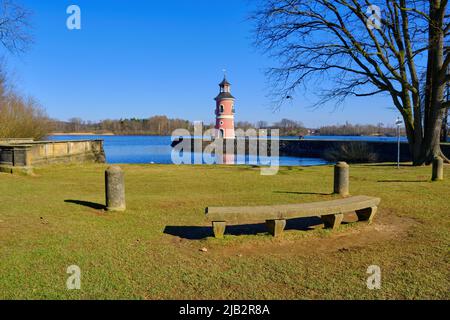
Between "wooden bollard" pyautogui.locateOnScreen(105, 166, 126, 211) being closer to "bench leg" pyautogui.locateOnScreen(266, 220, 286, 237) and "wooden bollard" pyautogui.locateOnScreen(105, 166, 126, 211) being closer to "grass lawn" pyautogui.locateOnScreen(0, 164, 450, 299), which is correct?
"grass lawn" pyautogui.locateOnScreen(0, 164, 450, 299)

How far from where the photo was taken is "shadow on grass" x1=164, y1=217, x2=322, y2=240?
5.85 meters

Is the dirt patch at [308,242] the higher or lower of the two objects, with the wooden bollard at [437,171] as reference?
lower

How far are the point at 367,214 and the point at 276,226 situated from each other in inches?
80.6

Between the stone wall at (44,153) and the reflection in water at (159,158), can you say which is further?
the reflection in water at (159,158)

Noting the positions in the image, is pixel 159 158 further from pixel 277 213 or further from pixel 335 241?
pixel 335 241

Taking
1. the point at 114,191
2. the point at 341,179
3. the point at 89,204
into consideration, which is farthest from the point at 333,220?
the point at 89,204

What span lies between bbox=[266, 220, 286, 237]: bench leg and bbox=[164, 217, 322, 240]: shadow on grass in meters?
0.43

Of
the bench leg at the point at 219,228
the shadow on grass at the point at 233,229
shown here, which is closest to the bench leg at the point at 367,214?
the shadow on grass at the point at 233,229

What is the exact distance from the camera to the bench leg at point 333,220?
19.4 feet

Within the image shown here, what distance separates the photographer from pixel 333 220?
5930mm

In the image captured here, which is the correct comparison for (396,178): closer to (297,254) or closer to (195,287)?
(297,254)

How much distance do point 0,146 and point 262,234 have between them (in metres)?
13.0

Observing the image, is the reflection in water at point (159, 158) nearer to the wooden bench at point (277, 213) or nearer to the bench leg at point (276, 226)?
the wooden bench at point (277, 213)


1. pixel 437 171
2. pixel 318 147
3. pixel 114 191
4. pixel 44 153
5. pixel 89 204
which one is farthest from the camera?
pixel 318 147
